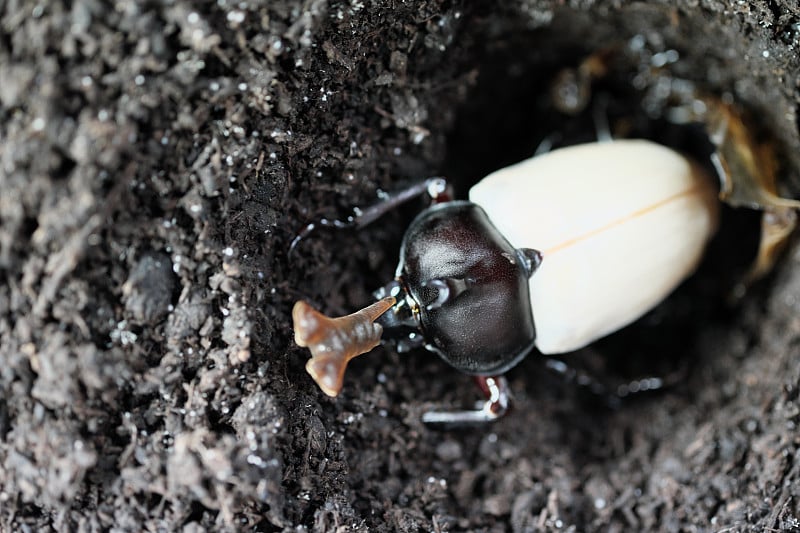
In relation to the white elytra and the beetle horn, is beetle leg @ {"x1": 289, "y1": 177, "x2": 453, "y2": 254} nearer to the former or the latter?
the white elytra

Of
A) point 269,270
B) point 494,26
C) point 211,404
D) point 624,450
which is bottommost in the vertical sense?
point 624,450

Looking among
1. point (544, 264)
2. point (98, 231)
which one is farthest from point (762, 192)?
point (98, 231)

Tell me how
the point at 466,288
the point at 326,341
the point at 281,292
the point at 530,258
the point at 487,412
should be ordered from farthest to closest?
1. the point at 487,412
2. the point at 530,258
3. the point at 466,288
4. the point at 281,292
5. the point at 326,341

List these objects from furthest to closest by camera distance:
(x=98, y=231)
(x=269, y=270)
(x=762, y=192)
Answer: (x=762, y=192) → (x=269, y=270) → (x=98, y=231)

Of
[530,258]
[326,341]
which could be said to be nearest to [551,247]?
[530,258]

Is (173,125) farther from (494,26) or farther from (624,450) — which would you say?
(624,450)

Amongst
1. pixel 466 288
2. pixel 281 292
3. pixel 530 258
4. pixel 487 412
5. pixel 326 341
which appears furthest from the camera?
pixel 487 412

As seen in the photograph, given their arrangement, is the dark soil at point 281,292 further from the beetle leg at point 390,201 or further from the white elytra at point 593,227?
the white elytra at point 593,227

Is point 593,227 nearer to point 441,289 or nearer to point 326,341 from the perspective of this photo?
point 441,289
